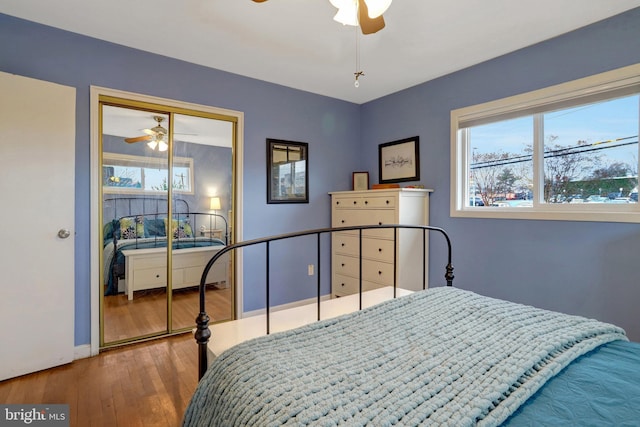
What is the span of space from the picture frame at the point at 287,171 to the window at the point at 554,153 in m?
1.57

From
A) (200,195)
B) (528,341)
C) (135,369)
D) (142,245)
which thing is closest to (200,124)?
(200,195)

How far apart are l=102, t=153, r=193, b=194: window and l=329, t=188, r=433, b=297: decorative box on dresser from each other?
166 cm

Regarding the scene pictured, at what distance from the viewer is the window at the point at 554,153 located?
2.18 m

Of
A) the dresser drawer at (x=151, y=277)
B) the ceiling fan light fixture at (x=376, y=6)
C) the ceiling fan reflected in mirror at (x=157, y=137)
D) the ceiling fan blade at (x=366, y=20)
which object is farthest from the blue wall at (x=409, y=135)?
the ceiling fan light fixture at (x=376, y=6)

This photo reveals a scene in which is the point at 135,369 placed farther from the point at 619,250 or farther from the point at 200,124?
the point at 619,250

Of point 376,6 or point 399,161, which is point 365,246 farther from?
point 376,6

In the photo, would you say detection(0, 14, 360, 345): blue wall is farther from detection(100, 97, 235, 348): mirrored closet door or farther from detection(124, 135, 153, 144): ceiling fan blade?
detection(124, 135, 153, 144): ceiling fan blade

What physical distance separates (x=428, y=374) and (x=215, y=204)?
260 centimetres

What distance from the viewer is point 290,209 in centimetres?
351

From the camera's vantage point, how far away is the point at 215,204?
306 centimetres

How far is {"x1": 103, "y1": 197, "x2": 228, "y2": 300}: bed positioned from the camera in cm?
263

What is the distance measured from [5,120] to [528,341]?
3060 mm

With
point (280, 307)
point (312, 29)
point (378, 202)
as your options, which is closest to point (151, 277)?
point (280, 307)

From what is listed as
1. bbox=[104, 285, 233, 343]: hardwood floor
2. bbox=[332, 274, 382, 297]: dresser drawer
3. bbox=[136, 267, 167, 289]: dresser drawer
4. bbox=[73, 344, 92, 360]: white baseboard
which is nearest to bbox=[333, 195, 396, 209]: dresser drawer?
bbox=[332, 274, 382, 297]: dresser drawer
